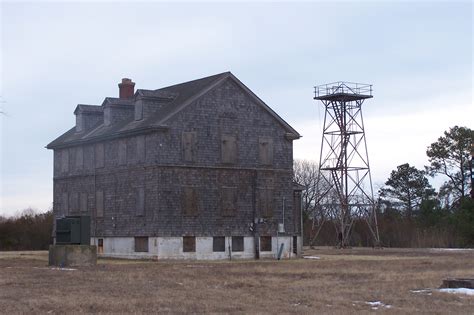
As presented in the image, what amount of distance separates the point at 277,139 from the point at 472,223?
1076 inches

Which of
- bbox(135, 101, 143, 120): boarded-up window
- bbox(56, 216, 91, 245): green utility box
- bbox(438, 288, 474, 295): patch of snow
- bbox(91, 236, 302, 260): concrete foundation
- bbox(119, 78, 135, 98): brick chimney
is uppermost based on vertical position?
bbox(119, 78, 135, 98): brick chimney

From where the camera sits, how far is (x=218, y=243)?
51.7 m

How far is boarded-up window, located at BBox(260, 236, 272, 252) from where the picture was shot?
53.6m

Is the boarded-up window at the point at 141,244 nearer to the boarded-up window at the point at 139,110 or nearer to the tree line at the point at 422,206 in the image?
the boarded-up window at the point at 139,110

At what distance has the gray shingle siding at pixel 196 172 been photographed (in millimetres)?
50000

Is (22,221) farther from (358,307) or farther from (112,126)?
(358,307)

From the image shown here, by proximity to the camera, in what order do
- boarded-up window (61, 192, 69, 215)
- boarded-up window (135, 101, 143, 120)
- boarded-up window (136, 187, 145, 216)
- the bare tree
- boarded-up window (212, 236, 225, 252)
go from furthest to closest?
the bare tree < boarded-up window (61, 192, 69, 215) < boarded-up window (135, 101, 143, 120) < boarded-up window (212, 236, 225, 252) < boarded-up window (136, 187, 145, 216)

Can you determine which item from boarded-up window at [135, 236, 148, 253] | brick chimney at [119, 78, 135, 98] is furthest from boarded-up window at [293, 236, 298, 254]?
brick chimney at [119, 78, 135, 98]

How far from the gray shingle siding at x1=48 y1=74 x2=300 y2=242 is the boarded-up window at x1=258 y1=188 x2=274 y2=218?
16 cm

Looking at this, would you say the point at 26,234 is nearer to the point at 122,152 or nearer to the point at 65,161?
the point at 65,161

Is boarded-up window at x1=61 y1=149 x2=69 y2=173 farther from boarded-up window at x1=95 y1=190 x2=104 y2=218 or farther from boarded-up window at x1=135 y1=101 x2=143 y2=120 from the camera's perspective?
boarded-up window at x1=135 y1=101 x2=143 y2=120

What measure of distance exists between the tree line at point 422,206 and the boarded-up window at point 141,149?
101 feet

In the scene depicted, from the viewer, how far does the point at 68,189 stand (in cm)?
6000

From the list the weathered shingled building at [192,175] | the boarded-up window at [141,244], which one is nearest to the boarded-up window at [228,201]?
the weathered shingled building at [192,175]
